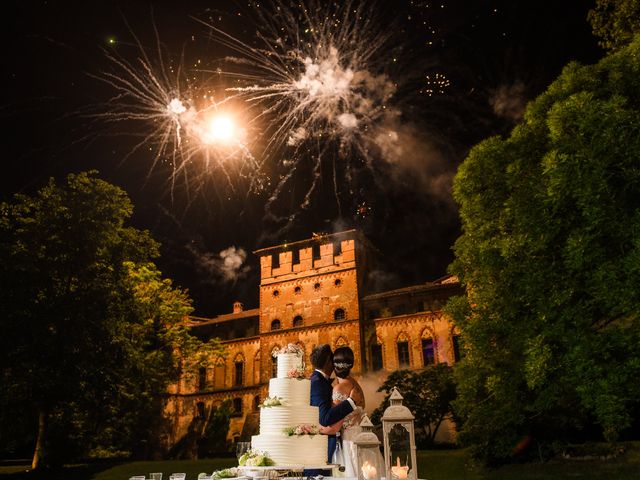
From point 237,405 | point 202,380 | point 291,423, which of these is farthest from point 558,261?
point 202,380

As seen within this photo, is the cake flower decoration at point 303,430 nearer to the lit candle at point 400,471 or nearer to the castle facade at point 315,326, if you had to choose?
the lit candle at point 400,471

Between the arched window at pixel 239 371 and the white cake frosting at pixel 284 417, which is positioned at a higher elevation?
the arched window at pixel 239 371

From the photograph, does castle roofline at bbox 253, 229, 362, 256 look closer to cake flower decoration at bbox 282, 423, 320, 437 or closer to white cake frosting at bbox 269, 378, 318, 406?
white cake frosting at bbox 269, 378, 318, 406

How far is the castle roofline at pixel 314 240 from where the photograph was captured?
41094 mm

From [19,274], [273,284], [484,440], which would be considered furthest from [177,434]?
[484,440]

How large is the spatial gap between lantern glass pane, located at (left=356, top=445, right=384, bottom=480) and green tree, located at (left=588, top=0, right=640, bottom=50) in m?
13.8

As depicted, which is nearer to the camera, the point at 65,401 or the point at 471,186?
the point at 471,186

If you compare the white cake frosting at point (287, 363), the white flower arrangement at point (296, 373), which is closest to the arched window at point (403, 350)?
the white cake frosting at point (287, 363)

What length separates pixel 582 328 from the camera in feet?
39.1

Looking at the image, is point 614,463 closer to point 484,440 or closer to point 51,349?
point 484,440

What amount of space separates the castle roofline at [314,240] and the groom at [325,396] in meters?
34.1

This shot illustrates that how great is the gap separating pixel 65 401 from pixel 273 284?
2195 cm

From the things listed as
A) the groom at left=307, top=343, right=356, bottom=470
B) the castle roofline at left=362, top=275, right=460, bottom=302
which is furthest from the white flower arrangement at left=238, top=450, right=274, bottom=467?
the castle roofline at left=362, top=275, right=460, bottom=302

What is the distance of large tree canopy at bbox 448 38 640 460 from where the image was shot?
11211mm
